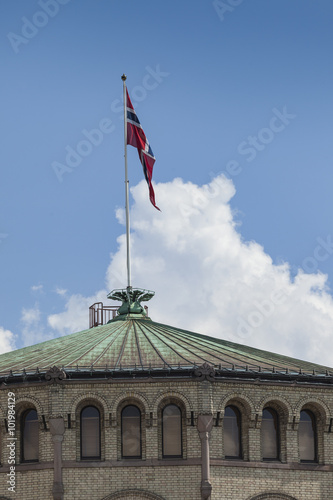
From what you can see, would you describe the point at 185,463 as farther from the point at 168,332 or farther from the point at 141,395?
the point at 168,332

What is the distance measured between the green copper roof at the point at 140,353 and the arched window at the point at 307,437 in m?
2.31

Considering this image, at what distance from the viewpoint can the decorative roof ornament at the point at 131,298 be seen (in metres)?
69.5

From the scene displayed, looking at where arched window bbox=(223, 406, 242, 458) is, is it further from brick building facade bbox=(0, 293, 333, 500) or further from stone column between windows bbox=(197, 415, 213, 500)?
stone column between windows bbox=(197, 415, 213, 500)

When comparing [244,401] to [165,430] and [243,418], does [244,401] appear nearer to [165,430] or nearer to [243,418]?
[243,418]

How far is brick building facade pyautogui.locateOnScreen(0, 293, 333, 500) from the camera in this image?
5653 cm

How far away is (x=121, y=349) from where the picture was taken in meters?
61.6

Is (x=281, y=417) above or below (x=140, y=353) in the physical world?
below

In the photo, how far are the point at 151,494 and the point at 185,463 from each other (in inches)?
86.7

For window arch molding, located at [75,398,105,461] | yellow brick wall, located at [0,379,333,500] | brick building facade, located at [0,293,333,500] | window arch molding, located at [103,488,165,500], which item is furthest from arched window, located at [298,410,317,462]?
window arch molding, located at [75,398,105,461]

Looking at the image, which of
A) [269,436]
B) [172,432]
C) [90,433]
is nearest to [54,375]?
[90,433]

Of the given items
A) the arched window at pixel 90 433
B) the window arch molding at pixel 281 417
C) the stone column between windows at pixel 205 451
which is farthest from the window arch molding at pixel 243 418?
the arched window at pixel 90 433

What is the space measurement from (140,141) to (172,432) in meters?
21.2

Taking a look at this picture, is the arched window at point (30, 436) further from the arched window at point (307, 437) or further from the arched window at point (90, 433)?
the arched window at point (307, 437)

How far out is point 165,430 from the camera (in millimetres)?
57656
